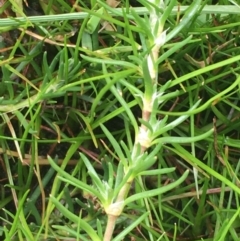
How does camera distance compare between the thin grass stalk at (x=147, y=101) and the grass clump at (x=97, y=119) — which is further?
the grass clump at (x=97, y=119)

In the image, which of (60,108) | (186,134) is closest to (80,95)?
(60,108)

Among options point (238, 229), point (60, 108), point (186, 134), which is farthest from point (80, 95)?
point (238, 229)

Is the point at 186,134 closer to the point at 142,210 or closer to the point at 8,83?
the point at 142,210

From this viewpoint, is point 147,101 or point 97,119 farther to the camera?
point 97,119

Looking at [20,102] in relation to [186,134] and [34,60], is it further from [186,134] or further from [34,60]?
[186,134]

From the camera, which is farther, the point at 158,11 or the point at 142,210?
the point at 142,210

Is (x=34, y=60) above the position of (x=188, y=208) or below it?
above

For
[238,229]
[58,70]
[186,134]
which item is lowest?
[238,229]

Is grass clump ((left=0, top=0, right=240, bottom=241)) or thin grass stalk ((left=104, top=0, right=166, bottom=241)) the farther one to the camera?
grass clump ((left=0, top=0, right=240, bottom=241))
